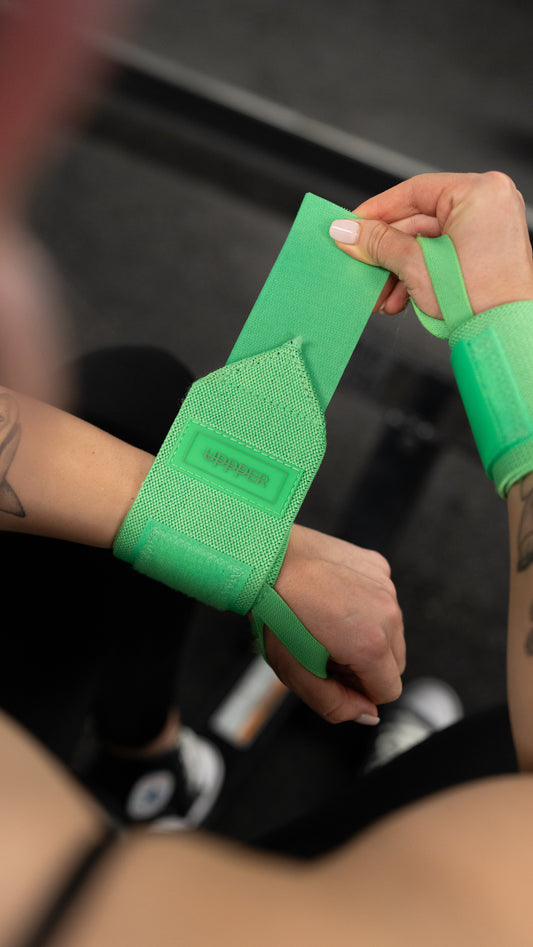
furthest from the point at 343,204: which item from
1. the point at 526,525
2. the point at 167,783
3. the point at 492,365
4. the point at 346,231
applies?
the point at 167,783

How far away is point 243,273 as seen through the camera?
0.49m

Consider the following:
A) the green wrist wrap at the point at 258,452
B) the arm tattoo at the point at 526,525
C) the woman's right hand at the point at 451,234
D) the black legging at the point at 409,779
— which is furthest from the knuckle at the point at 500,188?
the black legging at the point at 409,779

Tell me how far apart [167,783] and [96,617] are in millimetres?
330

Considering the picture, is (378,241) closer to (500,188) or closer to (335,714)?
(500,188)

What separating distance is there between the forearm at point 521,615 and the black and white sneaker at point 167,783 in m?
0.44

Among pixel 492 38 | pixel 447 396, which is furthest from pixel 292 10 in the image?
pixel 447 396

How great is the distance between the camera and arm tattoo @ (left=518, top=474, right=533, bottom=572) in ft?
1.39

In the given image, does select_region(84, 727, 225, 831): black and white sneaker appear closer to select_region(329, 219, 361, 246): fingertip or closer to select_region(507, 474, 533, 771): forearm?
select_region(507, 474, 533, 771): forearm

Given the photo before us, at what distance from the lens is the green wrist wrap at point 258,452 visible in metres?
0.41

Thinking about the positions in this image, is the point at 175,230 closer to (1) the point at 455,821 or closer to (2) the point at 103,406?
(2) the point at 103,406

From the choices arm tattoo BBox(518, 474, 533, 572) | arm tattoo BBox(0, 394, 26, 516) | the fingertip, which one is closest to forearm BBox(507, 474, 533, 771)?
arm tattoo BBox(518, 474, 533, 572)

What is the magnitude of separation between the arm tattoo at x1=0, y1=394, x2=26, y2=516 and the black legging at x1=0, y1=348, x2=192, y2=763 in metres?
0.05

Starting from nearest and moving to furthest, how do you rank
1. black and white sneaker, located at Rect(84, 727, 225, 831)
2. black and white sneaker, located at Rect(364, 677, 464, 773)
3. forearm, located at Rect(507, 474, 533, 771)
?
forearm, located at Rect(507, 474, 533, 771), black and white sneaker, located at Rect(84, 727, 225, 831), black and white sneaker, located at Rect(364, 677, 464, 773)

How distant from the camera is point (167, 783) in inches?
30.0
